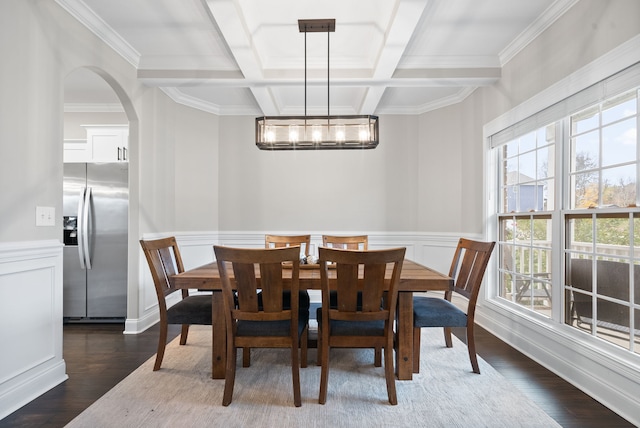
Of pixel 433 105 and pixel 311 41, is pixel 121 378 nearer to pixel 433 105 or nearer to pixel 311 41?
pixel 311 41

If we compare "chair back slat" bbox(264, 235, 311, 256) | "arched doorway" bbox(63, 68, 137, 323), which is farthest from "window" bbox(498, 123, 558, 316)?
"arched doorway" bbox(63, 68, 137, 323)

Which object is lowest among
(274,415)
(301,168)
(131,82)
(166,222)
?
(274,415)

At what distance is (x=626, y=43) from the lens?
2.06 meters

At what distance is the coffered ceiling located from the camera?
8.93ft

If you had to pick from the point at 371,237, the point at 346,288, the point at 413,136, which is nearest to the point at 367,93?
the point at 413,136

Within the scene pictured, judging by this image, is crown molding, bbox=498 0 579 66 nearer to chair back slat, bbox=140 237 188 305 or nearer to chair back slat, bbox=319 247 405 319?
chair back slat, bbox=319 247 405 319

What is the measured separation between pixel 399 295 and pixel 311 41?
241 cm

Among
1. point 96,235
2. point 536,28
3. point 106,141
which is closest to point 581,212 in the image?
point 536,28

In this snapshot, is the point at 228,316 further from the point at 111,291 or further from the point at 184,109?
the point at 184,109

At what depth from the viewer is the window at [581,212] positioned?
2170 mm

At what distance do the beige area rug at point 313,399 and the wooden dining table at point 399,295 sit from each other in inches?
5.4

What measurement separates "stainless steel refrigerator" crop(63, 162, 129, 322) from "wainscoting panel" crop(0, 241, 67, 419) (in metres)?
1.19

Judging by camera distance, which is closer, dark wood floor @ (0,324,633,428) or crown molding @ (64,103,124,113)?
dark wood floor @ (0,324,633,428)

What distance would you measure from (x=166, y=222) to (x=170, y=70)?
5.68 feet
